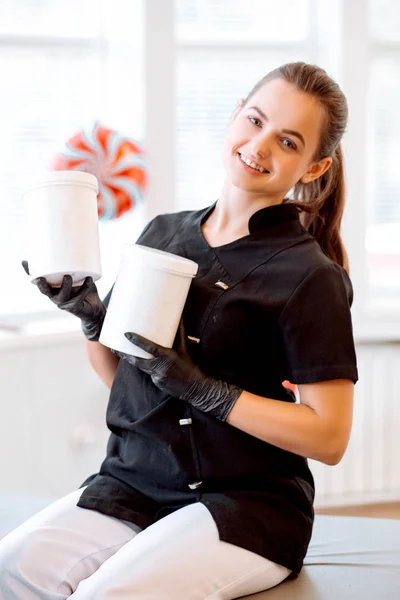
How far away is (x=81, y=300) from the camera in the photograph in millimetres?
1405

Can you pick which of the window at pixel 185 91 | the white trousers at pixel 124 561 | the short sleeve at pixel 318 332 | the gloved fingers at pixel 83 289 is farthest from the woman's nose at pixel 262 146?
the window at pixel 185 91

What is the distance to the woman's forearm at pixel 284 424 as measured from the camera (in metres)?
1.32

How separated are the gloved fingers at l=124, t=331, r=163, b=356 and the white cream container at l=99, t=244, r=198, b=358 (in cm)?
1

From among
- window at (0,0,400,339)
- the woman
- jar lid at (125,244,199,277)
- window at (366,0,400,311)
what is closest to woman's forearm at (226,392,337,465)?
the woman

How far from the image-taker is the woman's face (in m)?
1.40

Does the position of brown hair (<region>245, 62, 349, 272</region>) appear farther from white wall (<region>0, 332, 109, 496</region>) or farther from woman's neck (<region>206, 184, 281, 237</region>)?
white wall (<region>0, 332, 109, 496</region>)

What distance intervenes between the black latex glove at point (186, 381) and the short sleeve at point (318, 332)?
12 centimetres

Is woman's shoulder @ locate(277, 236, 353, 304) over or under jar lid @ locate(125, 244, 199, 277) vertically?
under

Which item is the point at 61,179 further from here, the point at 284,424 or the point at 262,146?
the point at 284,424

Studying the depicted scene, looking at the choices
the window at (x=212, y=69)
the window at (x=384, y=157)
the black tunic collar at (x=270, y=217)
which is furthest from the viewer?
the window at (x=384, y=157)

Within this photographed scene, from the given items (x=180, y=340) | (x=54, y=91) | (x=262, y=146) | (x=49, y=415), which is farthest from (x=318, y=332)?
(x=54, y=91)

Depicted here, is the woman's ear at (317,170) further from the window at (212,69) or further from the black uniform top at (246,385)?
the window at (212,69)

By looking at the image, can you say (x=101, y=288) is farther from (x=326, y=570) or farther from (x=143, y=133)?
(x=326, y=570)

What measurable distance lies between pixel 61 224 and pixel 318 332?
449mm
